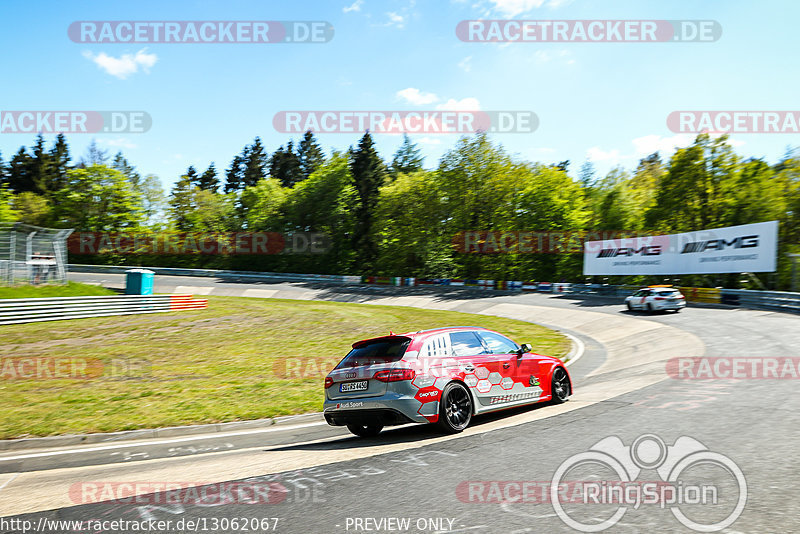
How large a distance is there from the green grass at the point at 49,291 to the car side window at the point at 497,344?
2226 centimetres

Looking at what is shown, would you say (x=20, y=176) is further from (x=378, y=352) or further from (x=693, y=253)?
(x=378, y=352)

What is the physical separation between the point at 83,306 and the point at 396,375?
68.6 feet

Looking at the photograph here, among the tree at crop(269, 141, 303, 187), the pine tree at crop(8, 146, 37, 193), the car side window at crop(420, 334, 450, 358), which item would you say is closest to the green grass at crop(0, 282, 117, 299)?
the car side window at crop(420, 334, 450, 358)

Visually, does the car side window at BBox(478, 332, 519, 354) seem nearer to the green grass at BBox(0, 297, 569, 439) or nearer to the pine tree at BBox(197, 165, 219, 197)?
the green grass at BBox(0, 297, 569, 439)

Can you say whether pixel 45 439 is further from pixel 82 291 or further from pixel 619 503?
pixel 82 291

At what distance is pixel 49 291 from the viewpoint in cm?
2509

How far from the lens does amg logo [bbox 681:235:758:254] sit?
32312 mm

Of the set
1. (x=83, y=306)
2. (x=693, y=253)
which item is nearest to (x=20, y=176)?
(x=83, y=306)

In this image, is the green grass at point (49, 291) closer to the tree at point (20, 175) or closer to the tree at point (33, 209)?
the tree at point (33, 209)

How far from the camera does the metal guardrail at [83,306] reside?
829 inches

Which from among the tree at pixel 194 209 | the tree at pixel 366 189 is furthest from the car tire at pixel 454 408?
the tree at pixel 194 209

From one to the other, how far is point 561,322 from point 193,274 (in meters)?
41.8

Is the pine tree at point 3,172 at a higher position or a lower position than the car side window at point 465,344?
higher

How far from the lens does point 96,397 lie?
11.6 m
